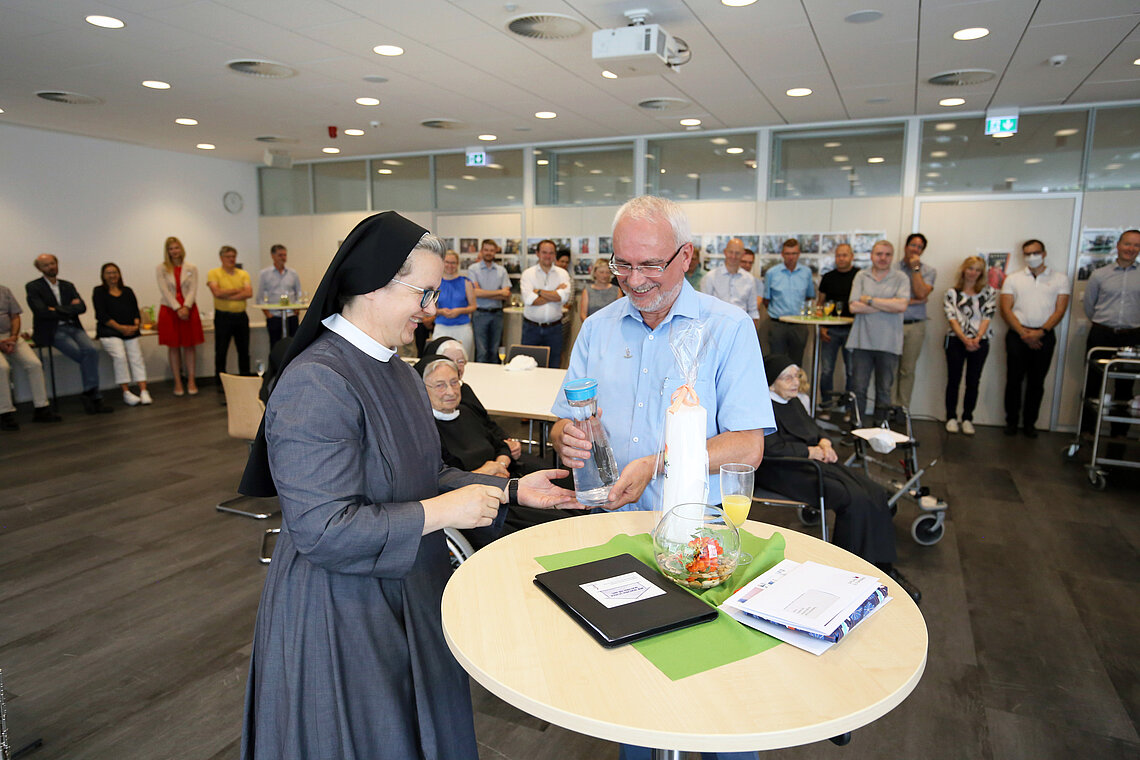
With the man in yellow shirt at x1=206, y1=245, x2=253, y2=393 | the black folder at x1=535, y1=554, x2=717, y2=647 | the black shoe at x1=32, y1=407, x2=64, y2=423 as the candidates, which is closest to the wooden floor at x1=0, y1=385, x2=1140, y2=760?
the black folder at x1=535, y1=554, x2=717, y2=647

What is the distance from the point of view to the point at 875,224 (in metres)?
7.67

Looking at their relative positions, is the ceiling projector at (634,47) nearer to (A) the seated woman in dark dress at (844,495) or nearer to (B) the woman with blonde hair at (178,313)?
(A) the seated woman in dark dress at (844,495)

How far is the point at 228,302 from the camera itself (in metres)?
9.09

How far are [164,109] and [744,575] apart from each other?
8.04 meters

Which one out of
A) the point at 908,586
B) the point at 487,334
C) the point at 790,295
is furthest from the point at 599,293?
the point at 908,586

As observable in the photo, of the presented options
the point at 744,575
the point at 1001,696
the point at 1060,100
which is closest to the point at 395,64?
the point at 744,575

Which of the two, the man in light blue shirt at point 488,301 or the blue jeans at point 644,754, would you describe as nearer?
the blue jeans at point 644,754

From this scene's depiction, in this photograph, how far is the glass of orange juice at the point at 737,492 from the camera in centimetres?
154

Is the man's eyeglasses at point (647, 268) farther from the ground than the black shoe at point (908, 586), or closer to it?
farther from the ground

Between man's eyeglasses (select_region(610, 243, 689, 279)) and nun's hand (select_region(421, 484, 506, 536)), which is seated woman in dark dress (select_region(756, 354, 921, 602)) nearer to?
man's eyeglasses (select_region(610, 243, 689, 279))

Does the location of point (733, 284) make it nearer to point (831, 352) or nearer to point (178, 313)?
point (831, 352)

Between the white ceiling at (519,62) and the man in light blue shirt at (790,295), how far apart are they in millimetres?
1557

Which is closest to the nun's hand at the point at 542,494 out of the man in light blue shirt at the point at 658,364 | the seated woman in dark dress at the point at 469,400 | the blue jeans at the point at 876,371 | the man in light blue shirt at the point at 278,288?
the man in light blue shirt at the point at 658,364

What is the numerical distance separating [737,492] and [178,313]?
29.6 ft
